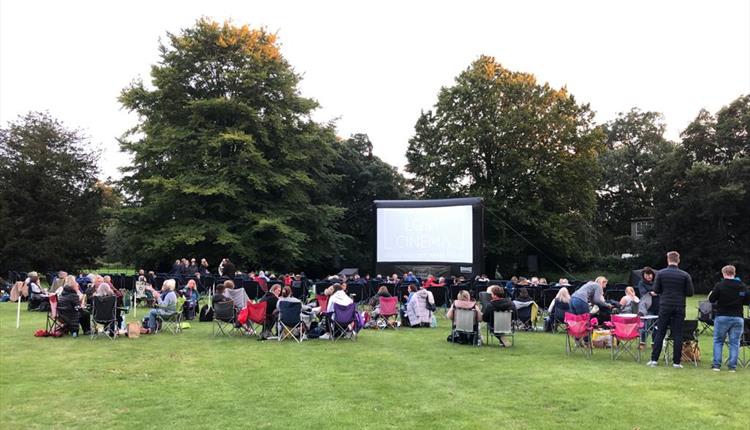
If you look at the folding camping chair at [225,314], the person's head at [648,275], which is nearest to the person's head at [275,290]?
the folding camping chair at [225,314]

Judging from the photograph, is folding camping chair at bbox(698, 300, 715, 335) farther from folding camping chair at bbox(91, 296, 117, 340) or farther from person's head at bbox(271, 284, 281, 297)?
folding camping chair at bbox(91, 296, 117, 340)

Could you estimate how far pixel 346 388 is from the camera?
585 centimetres

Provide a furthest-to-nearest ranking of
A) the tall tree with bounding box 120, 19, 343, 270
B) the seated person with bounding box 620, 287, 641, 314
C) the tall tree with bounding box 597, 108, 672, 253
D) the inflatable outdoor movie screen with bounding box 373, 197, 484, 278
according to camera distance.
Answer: the tall tree with bounding box 597, 108, 672, 253, the tall tree with bounding box 120, 19, 343, 270, the inflatable outdoor movie screen with bounding box 373, 197, 484, 278, the seated person with bounding box 620, 287, 641, 314

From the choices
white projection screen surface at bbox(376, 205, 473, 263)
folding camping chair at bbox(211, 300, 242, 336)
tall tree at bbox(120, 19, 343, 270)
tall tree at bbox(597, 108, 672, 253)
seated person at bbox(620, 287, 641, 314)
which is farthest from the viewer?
tall tree at bbox(597, 108, 672, 253)

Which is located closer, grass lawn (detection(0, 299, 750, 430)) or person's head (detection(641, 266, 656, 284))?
grass lawn (detection(0, 299, 750, 430))

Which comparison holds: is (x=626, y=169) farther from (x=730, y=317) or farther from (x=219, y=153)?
(x=730, y=317)

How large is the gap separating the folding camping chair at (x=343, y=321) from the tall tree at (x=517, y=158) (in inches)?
822

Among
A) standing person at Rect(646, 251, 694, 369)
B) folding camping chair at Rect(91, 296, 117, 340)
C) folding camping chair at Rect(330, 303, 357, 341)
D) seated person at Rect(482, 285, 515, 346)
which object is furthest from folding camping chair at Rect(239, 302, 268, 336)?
standing person at Rect(646, 251, 694, 369)

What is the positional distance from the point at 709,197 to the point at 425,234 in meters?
16.6

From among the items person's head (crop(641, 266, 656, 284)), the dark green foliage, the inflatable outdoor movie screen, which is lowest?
person's head (crop(641, 266, 656, 284))

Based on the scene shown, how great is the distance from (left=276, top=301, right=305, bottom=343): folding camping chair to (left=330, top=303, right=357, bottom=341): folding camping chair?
0.54 m

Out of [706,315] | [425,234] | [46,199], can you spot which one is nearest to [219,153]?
[46,199]

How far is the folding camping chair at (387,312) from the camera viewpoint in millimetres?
11531

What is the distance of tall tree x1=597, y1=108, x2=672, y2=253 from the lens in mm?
41062
